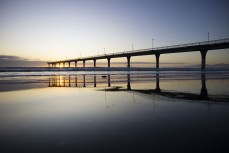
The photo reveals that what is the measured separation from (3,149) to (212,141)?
4.32 m

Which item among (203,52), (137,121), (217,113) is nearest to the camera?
(137,121)

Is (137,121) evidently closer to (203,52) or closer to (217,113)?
(217,113)

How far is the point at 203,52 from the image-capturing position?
51.4m

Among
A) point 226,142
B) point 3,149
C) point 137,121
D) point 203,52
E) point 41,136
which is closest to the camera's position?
point 3,149

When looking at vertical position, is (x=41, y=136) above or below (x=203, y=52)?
below

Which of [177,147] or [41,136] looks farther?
[41,136]

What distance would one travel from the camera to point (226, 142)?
163 inches

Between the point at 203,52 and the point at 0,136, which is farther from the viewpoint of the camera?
the point at 203,52

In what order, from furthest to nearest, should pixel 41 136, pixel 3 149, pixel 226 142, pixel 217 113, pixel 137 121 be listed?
1. pixel 217 113
2. pixel 137 121
3. pixel 41 136
4. pixel 226 142
5. pixel 3 149

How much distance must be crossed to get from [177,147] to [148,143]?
591mm

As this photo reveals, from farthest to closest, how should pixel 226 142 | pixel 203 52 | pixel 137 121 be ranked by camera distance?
pixel 203 52, pixel 137 121, pixel 226 142

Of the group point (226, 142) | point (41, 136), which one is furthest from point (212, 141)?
point (41, 136)

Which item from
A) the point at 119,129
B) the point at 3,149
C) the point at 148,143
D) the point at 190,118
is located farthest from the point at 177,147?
the point at 3,149

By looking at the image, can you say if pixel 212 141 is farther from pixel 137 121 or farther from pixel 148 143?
pixel 137 121
